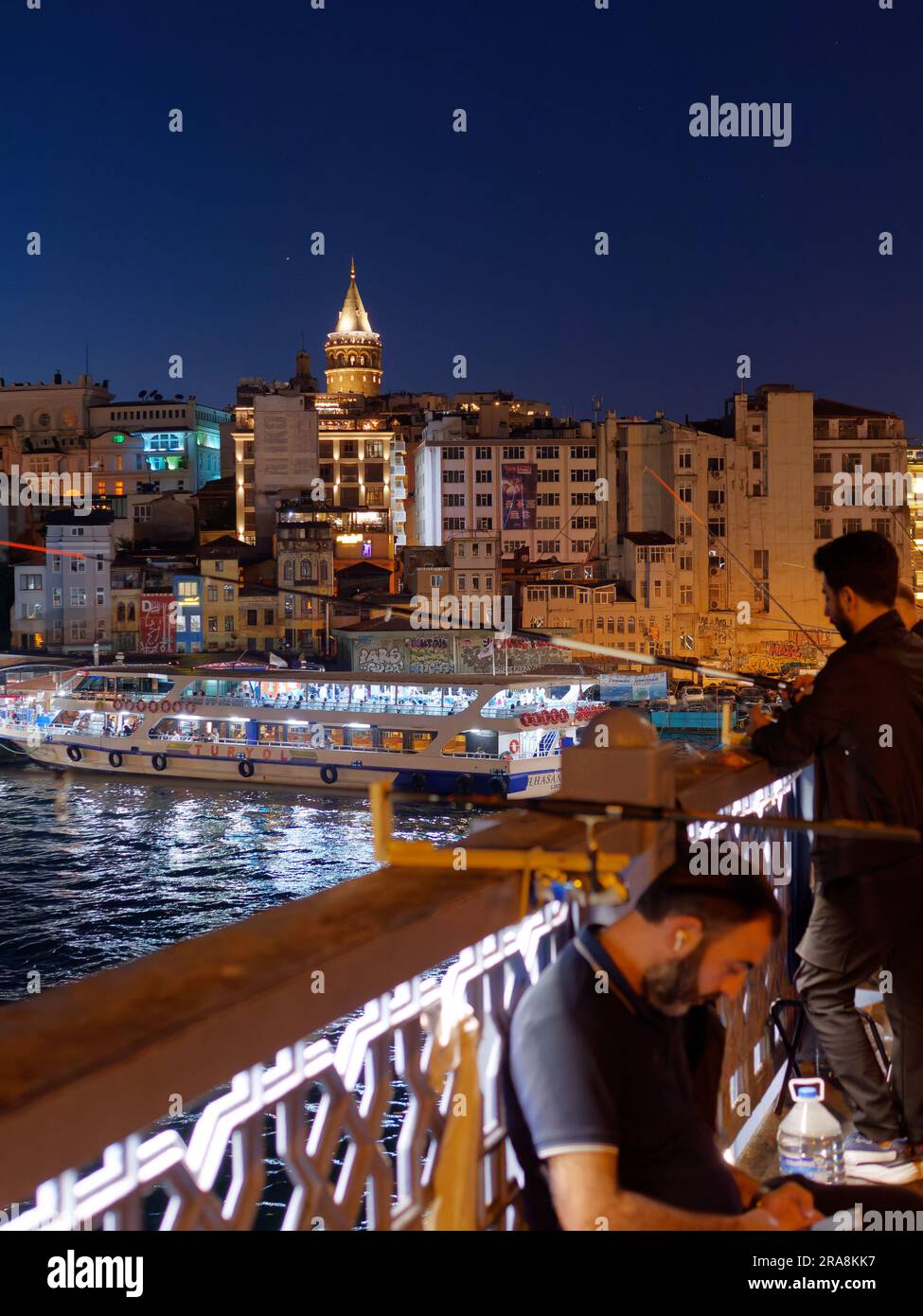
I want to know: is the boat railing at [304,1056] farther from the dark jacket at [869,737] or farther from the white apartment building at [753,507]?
the white apartment building at [753,507]

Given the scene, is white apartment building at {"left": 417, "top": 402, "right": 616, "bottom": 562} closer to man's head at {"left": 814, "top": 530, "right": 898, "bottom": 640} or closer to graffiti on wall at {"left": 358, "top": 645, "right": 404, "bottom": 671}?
graffiti on wall at {"left": 358, "top": 645, "right": 404, "bottom": 671}

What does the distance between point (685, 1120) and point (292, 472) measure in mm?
52969

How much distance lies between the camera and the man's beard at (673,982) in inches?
73.3

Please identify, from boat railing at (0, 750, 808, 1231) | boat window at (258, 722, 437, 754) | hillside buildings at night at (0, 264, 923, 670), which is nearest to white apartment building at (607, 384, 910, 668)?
hillside buildings at night at (0, 264, 923, 670)

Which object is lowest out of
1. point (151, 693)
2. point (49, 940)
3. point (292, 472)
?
point (49, 940)

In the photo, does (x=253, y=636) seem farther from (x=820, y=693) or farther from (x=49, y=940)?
(x=820, y=693)

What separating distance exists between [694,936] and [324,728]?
1213 inches

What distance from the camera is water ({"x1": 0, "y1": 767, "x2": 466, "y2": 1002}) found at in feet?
58.9

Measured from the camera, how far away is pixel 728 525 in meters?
49.7

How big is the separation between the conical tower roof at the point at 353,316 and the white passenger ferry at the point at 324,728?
41.7 metres

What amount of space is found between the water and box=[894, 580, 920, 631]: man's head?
10.6m

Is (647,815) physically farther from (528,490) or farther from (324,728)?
(528,490)

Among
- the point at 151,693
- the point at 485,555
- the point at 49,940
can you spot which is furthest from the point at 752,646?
the point at 49,940

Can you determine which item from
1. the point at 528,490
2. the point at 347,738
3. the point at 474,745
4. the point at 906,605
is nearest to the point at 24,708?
the point at 347,738
